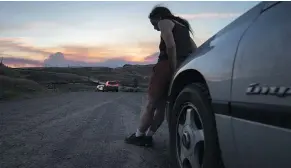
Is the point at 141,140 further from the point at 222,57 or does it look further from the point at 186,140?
the point at 222,57

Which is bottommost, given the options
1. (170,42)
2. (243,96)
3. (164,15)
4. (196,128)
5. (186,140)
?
(186,140)

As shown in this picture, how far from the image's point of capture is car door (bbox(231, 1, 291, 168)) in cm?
190

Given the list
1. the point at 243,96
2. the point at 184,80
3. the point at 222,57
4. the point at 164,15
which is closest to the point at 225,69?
the point at 222,57

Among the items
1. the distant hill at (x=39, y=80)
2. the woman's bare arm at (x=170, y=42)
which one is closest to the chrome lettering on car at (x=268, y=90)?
the woman's bare arm at (x=170, y=42)

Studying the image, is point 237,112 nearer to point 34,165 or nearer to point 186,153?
point 186,153

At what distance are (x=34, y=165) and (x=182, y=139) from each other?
1.70 m

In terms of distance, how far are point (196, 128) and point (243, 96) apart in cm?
91

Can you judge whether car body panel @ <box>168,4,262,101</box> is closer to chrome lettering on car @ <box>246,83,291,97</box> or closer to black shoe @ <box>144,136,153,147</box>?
chrome lettering on car @ <box>246,83,291,97</box>

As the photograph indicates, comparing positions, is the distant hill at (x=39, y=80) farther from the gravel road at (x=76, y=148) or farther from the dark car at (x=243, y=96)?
the dark car at (x=243, y=96)

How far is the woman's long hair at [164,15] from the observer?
4.91 metres

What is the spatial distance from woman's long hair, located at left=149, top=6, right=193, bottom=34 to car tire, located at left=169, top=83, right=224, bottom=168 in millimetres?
1681

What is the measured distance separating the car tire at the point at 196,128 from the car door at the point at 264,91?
0.38 m

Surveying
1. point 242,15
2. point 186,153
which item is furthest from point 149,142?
point 242,15

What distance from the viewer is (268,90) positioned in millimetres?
2010
